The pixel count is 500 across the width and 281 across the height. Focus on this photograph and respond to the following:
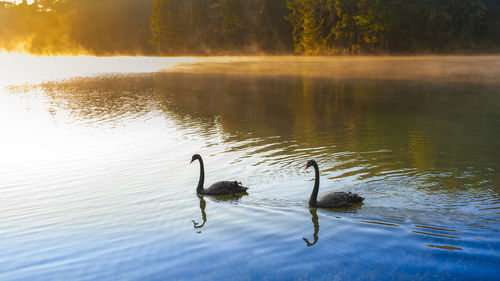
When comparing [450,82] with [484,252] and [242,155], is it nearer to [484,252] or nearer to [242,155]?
[242,155]

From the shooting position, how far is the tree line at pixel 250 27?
55.9 metres

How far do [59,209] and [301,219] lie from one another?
4621 millimetres

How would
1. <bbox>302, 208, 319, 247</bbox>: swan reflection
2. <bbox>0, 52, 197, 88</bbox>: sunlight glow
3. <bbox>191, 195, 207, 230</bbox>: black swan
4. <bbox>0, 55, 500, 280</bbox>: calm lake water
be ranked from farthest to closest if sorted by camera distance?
<bbox>0, 52, 197, 88</bbox>: sunlight glow → <bbox>191, 195, 207, 230</bbox>: black swan → <bbox>302, 208, 319, 247</bbox>: swan reflection → <bbox>0, 55, 500, 280</bbox>: calm lake water

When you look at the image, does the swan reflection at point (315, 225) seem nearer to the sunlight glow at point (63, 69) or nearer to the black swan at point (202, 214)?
the black swan at point (202, 214)

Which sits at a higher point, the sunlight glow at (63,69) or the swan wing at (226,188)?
the sunlight glow at (63,69)

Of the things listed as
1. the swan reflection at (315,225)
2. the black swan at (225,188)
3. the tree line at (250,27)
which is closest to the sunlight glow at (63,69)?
the tree line at (250,27)

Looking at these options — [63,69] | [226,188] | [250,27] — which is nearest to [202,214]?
[226,188]

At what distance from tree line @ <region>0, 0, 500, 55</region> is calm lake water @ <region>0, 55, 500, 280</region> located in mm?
40662

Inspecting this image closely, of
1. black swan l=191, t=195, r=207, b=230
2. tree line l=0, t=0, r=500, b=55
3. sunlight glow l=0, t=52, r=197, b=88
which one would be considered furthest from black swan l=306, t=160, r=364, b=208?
tree line l=0, t=0, r=500, b=55

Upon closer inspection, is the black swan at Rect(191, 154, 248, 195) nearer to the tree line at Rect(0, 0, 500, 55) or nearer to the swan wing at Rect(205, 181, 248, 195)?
the swan wing at Rect(205, 181, 248, 195)

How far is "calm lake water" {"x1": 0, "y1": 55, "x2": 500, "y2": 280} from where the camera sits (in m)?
5.59

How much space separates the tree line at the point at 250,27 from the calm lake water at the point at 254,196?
40.7m

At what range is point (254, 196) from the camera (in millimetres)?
8211

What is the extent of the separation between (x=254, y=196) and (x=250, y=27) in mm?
72435
